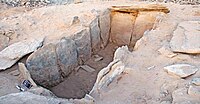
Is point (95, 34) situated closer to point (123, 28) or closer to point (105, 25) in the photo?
point (105, 25)

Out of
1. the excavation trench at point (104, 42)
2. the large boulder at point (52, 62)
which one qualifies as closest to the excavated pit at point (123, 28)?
the excavation trench at point (104, 42)

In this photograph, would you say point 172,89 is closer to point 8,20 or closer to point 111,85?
point 111,85

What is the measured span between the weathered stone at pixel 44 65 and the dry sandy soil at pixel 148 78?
0.21m

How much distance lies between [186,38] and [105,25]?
2094mm

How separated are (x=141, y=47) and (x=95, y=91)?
50.7 inches

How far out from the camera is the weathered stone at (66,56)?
16.3 feet

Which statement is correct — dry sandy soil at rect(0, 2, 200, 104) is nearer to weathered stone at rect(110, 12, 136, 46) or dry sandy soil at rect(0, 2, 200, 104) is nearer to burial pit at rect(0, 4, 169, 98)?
burial pit at rect(0, 4, 169, 98)

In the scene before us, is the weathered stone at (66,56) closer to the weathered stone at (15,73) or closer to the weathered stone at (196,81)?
the weathered stone at (15,73)

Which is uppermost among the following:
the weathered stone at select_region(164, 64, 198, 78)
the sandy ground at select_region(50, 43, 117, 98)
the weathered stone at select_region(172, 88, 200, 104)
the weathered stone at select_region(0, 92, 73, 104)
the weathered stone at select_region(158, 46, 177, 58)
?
the weathered stone at select_region(0, 92, 73, 104)

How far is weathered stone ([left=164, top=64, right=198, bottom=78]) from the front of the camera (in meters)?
3.66

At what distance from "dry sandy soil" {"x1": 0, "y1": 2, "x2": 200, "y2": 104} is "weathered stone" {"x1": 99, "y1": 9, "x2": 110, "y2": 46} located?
0.63m

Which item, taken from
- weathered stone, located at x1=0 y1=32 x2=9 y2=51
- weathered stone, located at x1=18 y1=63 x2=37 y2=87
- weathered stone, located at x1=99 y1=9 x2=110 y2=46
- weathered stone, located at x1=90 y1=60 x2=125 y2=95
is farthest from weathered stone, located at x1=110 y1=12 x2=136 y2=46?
weathered stone, located at x1=18 y1=63 x2=37 y2=87

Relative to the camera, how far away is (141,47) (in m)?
4.64

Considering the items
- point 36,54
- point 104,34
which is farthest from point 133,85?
point 104,34
